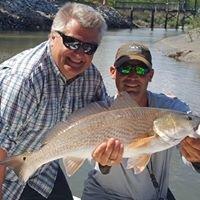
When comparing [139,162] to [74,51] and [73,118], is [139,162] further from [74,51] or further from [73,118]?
[74,51]

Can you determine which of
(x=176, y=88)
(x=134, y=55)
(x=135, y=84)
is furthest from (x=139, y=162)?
(x=176, y=88)

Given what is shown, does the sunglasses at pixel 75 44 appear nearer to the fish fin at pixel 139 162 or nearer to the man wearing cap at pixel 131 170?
the man wearing cap at pixel 131 170

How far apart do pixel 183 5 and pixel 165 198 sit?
297 feet

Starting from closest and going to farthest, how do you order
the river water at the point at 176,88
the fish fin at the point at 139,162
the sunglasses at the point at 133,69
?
the fish fin at the point at 139,162
the sunglasses at the point at 133,69
the river water at the point at 176,88

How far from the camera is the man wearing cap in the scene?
454cm

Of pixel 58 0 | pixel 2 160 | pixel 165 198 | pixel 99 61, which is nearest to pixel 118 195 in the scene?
pixel 165 198

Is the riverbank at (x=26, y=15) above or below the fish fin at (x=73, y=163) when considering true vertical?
below

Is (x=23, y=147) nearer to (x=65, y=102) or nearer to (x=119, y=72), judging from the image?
(x=65, y=102)

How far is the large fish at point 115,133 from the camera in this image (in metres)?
3.88

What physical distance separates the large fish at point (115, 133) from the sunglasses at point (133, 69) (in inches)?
19.9

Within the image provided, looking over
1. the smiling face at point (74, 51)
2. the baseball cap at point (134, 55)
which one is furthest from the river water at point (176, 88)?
the smiling face at point (74, 51)

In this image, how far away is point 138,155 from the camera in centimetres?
396

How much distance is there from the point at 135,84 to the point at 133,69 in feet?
0.41

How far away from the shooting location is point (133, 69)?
4637 mm
